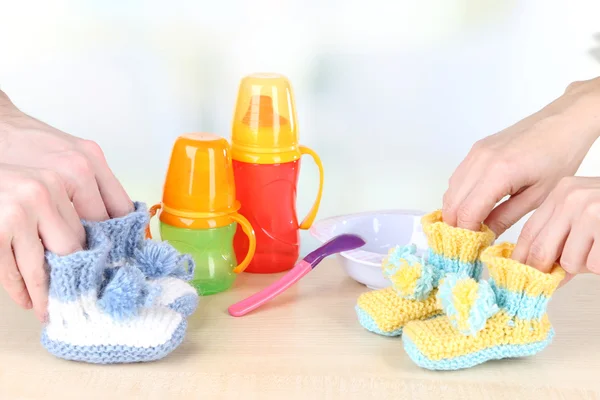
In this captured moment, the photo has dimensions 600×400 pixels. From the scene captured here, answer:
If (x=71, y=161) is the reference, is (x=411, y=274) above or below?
below

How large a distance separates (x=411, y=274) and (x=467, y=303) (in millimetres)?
79

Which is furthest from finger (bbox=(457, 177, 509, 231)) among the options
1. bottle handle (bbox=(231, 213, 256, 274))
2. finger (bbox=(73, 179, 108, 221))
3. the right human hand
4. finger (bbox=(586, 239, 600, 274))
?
finger (bbox=(73, 179, 108, 221))

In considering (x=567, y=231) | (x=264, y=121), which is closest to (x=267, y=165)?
(x=264, y=121)

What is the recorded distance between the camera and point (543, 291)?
2.37 ft

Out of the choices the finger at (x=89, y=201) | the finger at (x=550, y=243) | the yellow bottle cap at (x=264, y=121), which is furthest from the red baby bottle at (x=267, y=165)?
the finger at (x=550, y=243)

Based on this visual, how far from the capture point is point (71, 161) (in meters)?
0.73

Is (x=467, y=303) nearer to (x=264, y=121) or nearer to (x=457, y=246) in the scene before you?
(x=457, y=246)

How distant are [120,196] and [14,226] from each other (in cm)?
14

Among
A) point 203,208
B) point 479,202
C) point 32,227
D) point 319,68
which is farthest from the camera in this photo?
point 319,68

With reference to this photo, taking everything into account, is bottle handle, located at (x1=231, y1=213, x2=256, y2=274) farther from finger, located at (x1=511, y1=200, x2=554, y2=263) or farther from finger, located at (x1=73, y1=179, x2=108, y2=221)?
finger, located at (x1=511, y1=200, x2=554, y2=263)

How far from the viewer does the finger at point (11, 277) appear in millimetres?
673

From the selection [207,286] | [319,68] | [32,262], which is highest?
[319,68]

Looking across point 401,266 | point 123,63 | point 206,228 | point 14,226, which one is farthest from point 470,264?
point 123,63

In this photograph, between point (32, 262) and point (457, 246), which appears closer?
point (32, 262)
